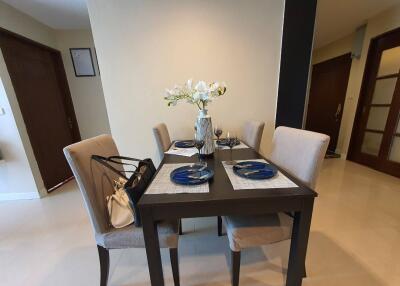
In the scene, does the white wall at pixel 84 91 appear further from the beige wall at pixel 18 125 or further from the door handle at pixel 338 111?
the door handle at pixel 338 111

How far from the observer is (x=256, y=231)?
99 centimetres

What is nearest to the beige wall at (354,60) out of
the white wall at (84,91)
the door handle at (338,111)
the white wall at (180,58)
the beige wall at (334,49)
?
the beige wall at (334,49)

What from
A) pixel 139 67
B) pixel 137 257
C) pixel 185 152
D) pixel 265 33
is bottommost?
pixel 137 257

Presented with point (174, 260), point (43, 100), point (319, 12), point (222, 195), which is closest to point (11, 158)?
point (43, 100)

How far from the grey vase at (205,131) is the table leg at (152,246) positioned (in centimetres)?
68

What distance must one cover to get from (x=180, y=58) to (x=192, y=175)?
1588 millimetres

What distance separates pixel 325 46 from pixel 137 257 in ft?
17.3

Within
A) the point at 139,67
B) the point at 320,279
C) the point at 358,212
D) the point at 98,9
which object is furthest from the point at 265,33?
the point at 320,279

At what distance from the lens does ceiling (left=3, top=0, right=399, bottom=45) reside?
2.19 meters

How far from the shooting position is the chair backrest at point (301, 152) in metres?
0.99

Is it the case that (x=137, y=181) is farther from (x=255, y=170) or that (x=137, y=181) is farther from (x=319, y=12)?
(x=319, y=12)

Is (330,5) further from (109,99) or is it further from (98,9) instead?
(109,99)

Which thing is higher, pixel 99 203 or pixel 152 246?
pixel 99 203

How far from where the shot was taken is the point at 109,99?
6.93 feet
